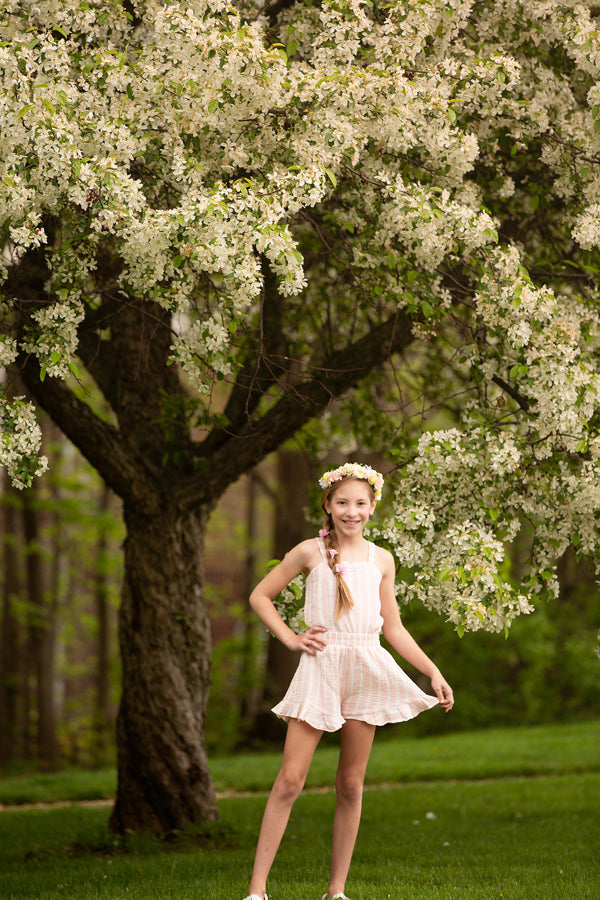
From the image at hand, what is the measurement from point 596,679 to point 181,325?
13795mm

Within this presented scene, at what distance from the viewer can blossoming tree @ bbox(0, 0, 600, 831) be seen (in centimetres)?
532

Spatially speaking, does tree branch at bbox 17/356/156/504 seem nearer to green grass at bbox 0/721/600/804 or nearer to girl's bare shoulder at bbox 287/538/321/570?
girl's bare shoulder at bbox 287/538/321/570

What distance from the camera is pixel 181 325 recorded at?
7.11 meters

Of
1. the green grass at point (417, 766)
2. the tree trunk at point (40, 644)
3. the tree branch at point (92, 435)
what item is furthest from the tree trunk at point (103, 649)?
the tree branch at point (92, 435)

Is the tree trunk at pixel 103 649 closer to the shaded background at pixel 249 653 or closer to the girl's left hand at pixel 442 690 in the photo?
the shaded background at pixel 249 653

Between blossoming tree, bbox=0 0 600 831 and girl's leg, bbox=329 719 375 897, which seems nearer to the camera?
girl's leg, bbox=329 719 375 897

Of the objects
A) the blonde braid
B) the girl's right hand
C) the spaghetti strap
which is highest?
the spaghetti strap

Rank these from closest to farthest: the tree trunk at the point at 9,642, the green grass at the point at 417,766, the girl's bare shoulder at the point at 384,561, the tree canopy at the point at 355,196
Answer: the girl's bare shoulder at the point at 384,561
the tree canopy at the point at 355,196
the green grass at the point at 417,766
the tree trunk at the point at 9,642

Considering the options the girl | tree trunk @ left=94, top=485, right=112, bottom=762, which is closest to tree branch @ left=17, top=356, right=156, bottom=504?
the girl

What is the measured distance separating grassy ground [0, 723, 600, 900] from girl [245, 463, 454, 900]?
2.98ft

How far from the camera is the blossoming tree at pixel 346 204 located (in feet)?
17.5

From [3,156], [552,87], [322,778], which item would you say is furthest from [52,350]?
[322,778]

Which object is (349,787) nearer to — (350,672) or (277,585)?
(350,672)

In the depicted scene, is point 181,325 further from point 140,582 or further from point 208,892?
point 208,892
